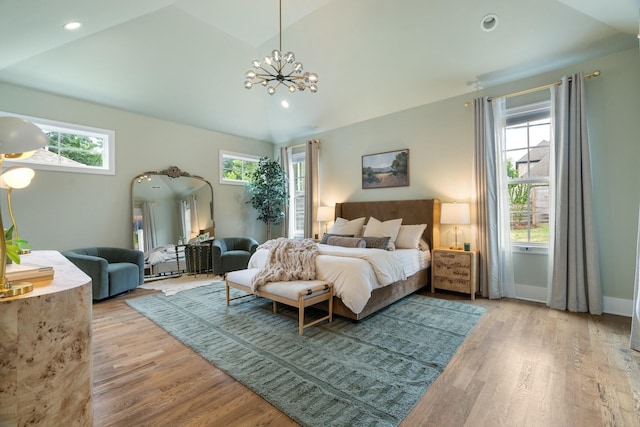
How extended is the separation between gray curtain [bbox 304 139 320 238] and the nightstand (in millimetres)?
2683

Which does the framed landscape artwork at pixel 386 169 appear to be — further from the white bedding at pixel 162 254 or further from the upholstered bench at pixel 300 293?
the white bedding at pixel 162 254

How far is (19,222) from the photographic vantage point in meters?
3.93

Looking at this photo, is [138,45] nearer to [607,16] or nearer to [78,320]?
[78,320]

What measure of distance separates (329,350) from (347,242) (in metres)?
1.93

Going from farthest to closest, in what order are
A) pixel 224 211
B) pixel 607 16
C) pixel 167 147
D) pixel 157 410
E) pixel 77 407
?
pixel 224 211
pixel 167 147
pixel 607 16
pixel 157 410
pixel 77 407

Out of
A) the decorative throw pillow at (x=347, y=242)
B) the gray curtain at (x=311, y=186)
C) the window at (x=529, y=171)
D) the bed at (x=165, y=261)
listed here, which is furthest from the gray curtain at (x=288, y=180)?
the window at (x=529, y=171)

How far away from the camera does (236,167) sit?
661 centimetres

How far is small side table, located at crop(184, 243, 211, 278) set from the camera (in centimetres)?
557

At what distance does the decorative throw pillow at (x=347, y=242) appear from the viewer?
13.6 ft

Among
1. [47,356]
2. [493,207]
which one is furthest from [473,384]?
[493,207]

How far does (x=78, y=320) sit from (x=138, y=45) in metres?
4.30

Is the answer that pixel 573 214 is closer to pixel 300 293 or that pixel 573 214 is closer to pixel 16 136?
pixel 300 293

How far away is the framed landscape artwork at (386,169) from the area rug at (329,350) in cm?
216

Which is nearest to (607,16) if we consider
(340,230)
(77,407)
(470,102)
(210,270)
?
(470,102)
